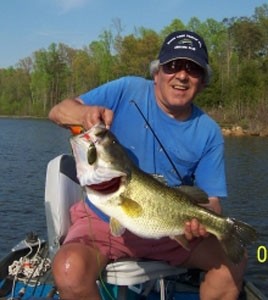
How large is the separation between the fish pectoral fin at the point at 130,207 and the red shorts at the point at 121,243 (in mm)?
558

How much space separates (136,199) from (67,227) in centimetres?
115

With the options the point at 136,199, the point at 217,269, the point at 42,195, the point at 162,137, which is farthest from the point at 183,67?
the point at 42,195

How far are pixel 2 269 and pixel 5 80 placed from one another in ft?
328

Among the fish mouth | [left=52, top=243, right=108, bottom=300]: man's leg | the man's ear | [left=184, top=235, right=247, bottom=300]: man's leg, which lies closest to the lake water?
[left=184, top=235, right=247, bottom=300]: man's leg

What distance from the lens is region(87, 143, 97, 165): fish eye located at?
3.09 meters

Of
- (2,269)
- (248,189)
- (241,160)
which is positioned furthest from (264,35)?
(2,269)

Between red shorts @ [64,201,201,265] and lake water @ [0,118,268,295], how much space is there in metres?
4.91

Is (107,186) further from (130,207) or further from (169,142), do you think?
(169,142)

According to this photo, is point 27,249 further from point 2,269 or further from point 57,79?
point 57,79

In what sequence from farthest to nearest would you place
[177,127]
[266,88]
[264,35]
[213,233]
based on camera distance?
1. [264,35]
2. [266,88]
3. [177,127]
4. [213,233]

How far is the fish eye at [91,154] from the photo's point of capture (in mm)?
3088

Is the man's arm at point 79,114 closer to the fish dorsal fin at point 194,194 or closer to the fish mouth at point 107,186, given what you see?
the fish mouth at point 107,186

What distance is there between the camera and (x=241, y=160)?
88.9 ft

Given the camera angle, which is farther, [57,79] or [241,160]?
[57,79]
